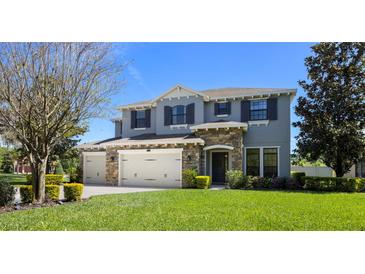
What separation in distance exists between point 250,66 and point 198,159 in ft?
19.2

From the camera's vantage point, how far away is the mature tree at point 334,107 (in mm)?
13602

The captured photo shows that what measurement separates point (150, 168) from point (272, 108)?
7537mm

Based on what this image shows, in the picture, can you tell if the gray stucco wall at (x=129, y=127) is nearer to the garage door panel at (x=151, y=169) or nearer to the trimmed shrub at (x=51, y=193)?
the garage door panel at (x=151, y=169)

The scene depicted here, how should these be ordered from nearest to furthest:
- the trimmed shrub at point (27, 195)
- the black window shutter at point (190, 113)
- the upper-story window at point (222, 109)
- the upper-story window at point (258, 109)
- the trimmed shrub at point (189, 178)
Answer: the trimmed shrub at point (27, 195) → the trimmed shrub at point (189, 178) → the upper-story window at point (258, 109) → the upper-story window at point (222, 109) → the black window shutter at point (190, 113)

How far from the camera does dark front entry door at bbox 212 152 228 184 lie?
15.7 m

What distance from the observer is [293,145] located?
603 inches

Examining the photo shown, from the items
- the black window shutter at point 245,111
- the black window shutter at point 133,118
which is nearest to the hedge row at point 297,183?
the black window shutter at point 245,111

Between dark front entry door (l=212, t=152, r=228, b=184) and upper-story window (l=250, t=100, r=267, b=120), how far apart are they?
8.70ft

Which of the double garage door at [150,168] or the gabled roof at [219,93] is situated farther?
the double garage door at [150,168]

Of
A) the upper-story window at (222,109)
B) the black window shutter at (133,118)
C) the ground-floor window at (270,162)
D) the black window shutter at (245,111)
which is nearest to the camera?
the ground-floor window at (270,162)

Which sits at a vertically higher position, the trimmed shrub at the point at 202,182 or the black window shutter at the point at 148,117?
the black window shutter at the point at 148,117

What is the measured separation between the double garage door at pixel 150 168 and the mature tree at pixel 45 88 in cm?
647

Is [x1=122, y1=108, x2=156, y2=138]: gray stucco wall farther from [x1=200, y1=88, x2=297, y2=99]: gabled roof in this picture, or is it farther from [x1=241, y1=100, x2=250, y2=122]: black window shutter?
[x1=241, y1=100, x2=250, y2=122]: black window shutter

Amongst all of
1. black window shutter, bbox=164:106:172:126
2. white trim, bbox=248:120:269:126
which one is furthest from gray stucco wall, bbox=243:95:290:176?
black window shutter, bbox=164:106:172:126
